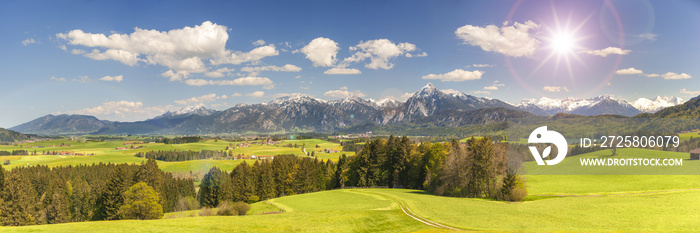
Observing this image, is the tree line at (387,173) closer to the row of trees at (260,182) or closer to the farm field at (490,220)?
the row of trees at (260,182)

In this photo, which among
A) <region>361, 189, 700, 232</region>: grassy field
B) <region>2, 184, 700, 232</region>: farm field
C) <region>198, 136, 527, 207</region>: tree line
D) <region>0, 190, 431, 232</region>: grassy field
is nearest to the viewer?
<region>361, 189, 700, 232</region>: grassy field

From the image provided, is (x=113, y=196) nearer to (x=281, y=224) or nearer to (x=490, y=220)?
(x=281, y=224)

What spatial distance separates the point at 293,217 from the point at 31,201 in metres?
69.3

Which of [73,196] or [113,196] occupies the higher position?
[113,196]

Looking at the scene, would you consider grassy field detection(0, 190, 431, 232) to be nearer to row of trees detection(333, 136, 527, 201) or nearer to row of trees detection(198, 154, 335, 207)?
row of trees detection(333, 136, 527, 201)

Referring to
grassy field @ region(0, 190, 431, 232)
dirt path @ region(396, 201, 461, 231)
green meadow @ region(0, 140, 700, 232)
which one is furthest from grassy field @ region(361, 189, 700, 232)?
grassy field @ region(0, 190, 431, 232)

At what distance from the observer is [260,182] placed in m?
82.1

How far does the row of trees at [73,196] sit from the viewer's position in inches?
2484

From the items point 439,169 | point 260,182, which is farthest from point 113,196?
point 439,169

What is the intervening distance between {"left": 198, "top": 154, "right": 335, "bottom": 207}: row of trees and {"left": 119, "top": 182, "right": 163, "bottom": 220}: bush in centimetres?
1742

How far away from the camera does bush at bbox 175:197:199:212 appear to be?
86.0 m

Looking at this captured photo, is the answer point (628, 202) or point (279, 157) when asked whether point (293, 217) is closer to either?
point (628, 202)

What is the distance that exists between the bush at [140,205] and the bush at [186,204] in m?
24.4

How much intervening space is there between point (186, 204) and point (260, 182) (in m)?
25.5
